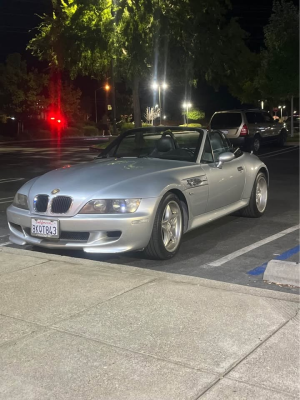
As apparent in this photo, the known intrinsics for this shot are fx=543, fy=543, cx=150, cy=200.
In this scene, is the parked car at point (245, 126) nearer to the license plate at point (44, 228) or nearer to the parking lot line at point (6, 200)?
the parking lot line at point (6, 200)

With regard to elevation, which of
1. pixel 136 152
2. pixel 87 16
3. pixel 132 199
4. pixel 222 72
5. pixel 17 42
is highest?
pixel 17 42

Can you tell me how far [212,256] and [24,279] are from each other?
2095 millimetres

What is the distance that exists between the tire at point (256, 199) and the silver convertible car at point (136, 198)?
56 centimetres

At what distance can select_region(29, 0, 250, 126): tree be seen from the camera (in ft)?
79.2

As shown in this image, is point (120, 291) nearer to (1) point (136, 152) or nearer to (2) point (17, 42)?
(1) point (136, 152)

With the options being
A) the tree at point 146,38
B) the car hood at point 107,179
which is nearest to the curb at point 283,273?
the car hood at point 107,179

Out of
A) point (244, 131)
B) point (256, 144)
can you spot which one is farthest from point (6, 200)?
point (256, 144)

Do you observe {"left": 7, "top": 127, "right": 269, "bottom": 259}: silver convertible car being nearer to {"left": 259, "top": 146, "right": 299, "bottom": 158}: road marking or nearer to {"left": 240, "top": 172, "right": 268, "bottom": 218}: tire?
{"left": 240, "top": 172, "right": 268, "bottom": 218}: tire

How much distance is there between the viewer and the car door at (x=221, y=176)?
6686mm

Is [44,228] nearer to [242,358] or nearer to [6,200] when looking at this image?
[242,358]

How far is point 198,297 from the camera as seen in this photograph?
4.47 m

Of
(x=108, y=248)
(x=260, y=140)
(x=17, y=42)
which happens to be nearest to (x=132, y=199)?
(x=108, y=248)

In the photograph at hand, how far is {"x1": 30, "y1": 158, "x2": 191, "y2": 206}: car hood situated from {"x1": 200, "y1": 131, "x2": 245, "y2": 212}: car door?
400 mm

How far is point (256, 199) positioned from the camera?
313 inches
